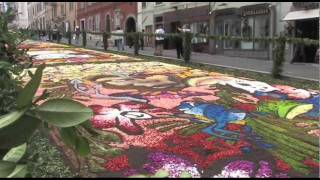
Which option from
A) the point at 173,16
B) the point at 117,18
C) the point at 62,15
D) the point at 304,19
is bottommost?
the point at 304,19

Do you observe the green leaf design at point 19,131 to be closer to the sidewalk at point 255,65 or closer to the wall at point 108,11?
the sidewalk at point 255,65

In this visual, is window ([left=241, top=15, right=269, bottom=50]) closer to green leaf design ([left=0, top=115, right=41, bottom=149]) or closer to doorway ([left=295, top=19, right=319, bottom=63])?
doorway ([left=295, top=19, right=319, bottom=63])

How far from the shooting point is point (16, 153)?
40.0 inches

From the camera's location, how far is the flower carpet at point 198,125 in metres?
5.08

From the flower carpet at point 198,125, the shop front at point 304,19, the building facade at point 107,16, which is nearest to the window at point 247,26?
the shop front at point 304,19

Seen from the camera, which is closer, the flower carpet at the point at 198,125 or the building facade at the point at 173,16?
the flower carpet at the point at 198,125

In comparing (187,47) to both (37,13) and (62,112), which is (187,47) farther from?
(37,13)

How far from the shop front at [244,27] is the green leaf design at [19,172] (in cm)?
2000

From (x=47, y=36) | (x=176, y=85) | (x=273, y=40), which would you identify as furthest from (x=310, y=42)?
(x=47, y=36)

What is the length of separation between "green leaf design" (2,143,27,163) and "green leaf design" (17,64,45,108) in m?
0.11

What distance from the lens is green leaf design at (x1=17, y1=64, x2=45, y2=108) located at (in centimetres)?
95

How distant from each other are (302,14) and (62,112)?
20201 mm

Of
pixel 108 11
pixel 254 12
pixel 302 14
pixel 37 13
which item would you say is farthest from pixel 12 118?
pixel 37 13

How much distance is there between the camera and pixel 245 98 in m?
9.38
